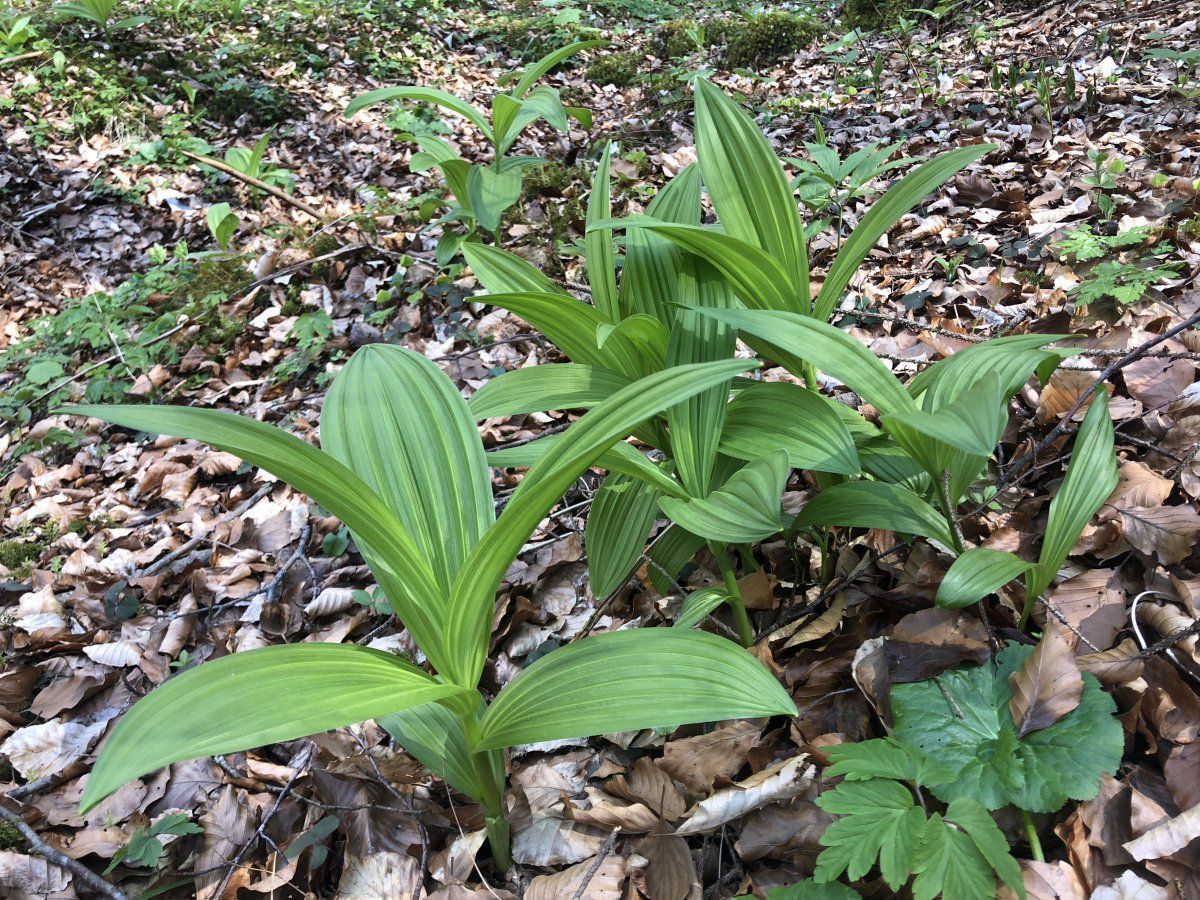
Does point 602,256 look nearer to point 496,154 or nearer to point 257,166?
point 496,154

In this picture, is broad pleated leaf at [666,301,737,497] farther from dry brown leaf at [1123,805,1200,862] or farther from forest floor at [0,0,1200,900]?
dry brown leaf at [1123,805,1200,862]

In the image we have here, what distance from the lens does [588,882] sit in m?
1.38

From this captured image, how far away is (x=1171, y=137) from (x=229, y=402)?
4.33 m

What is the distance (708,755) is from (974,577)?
63cm

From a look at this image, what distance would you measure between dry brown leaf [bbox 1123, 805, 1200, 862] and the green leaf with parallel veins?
1.15ft

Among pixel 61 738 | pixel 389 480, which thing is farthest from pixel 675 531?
pixel 61 738

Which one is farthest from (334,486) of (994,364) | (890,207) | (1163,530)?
(1163,530)

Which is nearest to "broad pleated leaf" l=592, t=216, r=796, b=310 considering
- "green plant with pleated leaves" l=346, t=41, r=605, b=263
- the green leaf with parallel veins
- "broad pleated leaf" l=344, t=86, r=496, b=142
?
the green leaf with parallel veins

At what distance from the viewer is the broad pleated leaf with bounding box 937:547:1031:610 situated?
127cm

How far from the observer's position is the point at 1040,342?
1.43 metres

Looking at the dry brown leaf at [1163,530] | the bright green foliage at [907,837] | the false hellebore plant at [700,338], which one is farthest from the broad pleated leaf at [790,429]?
the dry brown leaf at [1163,530]

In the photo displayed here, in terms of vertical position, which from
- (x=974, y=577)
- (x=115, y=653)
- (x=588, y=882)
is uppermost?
(x=974, y=577)

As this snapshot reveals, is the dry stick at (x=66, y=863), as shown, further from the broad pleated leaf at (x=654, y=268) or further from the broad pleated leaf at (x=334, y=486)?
the broad pleated leaf at (x=654, y=268)

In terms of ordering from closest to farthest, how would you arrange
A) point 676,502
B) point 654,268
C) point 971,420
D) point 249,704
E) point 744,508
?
point 249,704 → point 971,420 → point 744,508 → point 676,502 → point 654,268
